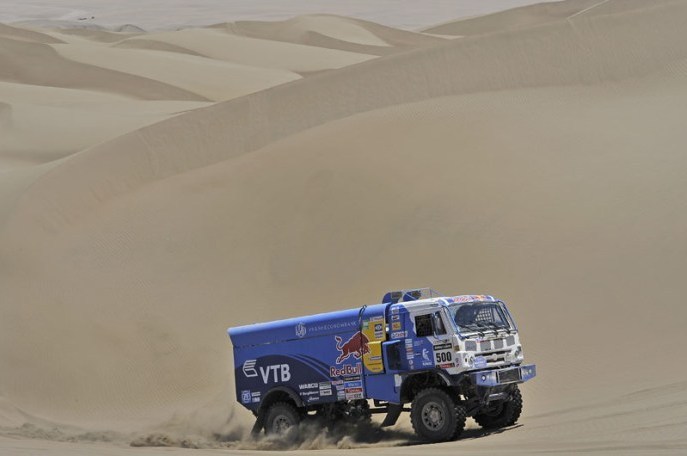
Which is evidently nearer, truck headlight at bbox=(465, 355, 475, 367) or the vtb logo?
truck headlight at bbox=(465, 355, 475, 367)

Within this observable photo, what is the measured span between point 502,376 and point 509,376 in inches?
5.3

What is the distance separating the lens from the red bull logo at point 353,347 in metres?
15.8

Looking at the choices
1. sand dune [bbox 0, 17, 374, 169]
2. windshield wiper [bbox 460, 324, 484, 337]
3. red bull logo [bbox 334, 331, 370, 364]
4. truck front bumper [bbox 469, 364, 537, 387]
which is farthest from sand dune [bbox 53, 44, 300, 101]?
truck front bumper [bbox 469, 364, 537, 387]

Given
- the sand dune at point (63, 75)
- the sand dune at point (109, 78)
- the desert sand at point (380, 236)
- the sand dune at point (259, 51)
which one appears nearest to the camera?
the desert sand at point (380, 236)

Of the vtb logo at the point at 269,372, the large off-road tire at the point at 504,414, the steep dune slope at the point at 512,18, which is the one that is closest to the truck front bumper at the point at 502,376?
the large off-road tire at the point at 504,414

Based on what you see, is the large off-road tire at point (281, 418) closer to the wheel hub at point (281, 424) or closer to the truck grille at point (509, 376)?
the wheel hub at point (281, 424)

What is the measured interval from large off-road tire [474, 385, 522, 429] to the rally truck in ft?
0.04

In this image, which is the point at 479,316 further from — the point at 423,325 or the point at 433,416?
the point at 433,416

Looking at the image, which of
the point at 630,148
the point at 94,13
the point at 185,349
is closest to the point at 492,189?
the point at 630,148

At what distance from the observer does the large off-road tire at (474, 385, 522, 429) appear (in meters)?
15.6

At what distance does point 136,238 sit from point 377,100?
23.4 ft

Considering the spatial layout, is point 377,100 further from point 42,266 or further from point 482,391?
point 482,391

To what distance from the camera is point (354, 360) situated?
15.9 m

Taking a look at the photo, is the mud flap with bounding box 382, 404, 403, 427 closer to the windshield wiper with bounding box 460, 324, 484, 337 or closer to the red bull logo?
the red bull logo
